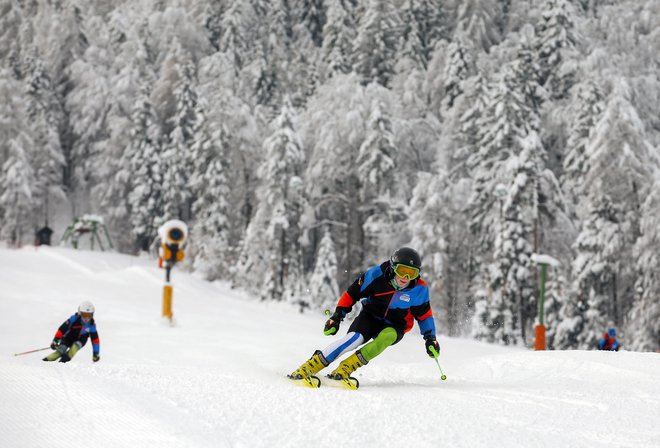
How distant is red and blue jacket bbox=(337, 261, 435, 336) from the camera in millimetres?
6273

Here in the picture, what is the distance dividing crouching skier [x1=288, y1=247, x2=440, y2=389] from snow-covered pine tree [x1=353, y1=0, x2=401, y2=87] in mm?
38099

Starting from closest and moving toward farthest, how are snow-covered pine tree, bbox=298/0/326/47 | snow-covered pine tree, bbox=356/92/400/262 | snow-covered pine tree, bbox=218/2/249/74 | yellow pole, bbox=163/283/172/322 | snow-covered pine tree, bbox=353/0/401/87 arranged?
yellow pole, bbox=163/283/172/322, snow-covered pine tree, bbox=356/92/400/262, snow-covered pine tree, bbox=353/0/401/87, snow-covered pine tree, bbox=218/2/249/74, snow-covered pine tree, bbox=298/0/326/47

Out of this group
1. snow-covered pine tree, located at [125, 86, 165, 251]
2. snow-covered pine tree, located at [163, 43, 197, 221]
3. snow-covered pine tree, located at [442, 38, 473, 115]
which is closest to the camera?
snow-covered pine tree, located at [442, 38, 473, 115]

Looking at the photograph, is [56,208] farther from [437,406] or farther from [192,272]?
[437,406]

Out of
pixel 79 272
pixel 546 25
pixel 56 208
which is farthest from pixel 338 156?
pixel 56 208

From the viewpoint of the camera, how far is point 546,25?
38.2 metres

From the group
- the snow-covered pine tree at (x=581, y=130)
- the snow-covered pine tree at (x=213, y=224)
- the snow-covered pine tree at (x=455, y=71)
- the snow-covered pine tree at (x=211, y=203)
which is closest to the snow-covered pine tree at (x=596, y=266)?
the snow-covered pine tree at (x=581, y=130)

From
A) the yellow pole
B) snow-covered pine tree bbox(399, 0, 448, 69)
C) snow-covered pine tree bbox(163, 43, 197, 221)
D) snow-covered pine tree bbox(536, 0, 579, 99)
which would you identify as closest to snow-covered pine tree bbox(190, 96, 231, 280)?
snow-covered pine tree bbox(163, 43, 197, 221)

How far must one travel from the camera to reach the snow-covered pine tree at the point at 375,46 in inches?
1722

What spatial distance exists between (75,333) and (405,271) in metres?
5.37

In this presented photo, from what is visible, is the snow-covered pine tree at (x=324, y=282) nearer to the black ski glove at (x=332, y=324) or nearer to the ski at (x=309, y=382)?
the black ski glove at (x=332, y=324)

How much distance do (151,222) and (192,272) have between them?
290 inches

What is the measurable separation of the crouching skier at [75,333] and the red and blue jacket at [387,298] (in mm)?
4290

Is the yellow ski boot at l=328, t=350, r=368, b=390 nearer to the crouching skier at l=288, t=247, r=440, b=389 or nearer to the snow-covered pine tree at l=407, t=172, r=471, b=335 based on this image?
the crouching skier at l=288, t=247, r=440, b=389
